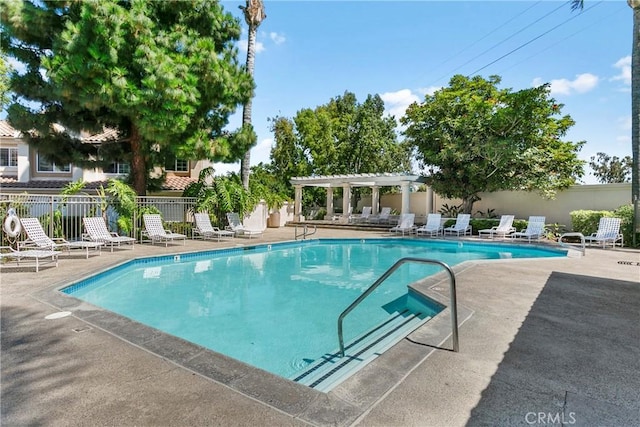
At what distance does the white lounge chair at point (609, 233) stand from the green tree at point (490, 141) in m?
4.80

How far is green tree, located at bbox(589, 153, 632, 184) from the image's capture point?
47.5 meters

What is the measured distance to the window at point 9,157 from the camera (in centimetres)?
2238

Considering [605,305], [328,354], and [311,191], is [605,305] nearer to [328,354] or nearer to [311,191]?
[328,354]

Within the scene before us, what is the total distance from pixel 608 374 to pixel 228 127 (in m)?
15.8

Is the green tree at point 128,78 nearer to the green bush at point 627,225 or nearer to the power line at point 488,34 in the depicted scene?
the power line at point 488,34

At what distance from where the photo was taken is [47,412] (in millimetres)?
2527

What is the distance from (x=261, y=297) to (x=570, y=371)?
575cm

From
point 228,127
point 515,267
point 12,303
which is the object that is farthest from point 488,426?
point 228,127

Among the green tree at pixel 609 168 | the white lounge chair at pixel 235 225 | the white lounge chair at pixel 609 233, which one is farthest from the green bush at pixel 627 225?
the green tree at pixel 609 168

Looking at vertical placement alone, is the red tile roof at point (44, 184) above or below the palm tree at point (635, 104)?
below

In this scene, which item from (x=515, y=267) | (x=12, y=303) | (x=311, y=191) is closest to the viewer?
(x=12, y=303)

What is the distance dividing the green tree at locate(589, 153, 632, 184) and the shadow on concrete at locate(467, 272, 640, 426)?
55161 mm

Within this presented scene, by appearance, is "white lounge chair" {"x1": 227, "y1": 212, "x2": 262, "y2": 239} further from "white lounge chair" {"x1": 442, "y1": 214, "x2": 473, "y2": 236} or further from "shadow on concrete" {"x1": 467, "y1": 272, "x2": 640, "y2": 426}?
"shadow on concrete" {"x1": 467, "y1": 272, "x2": 640, "y2": 426}

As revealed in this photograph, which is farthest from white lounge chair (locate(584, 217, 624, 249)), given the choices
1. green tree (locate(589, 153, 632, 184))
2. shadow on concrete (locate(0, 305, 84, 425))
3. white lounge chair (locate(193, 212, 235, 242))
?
green tree (locate(589, 153, 632, 184))
